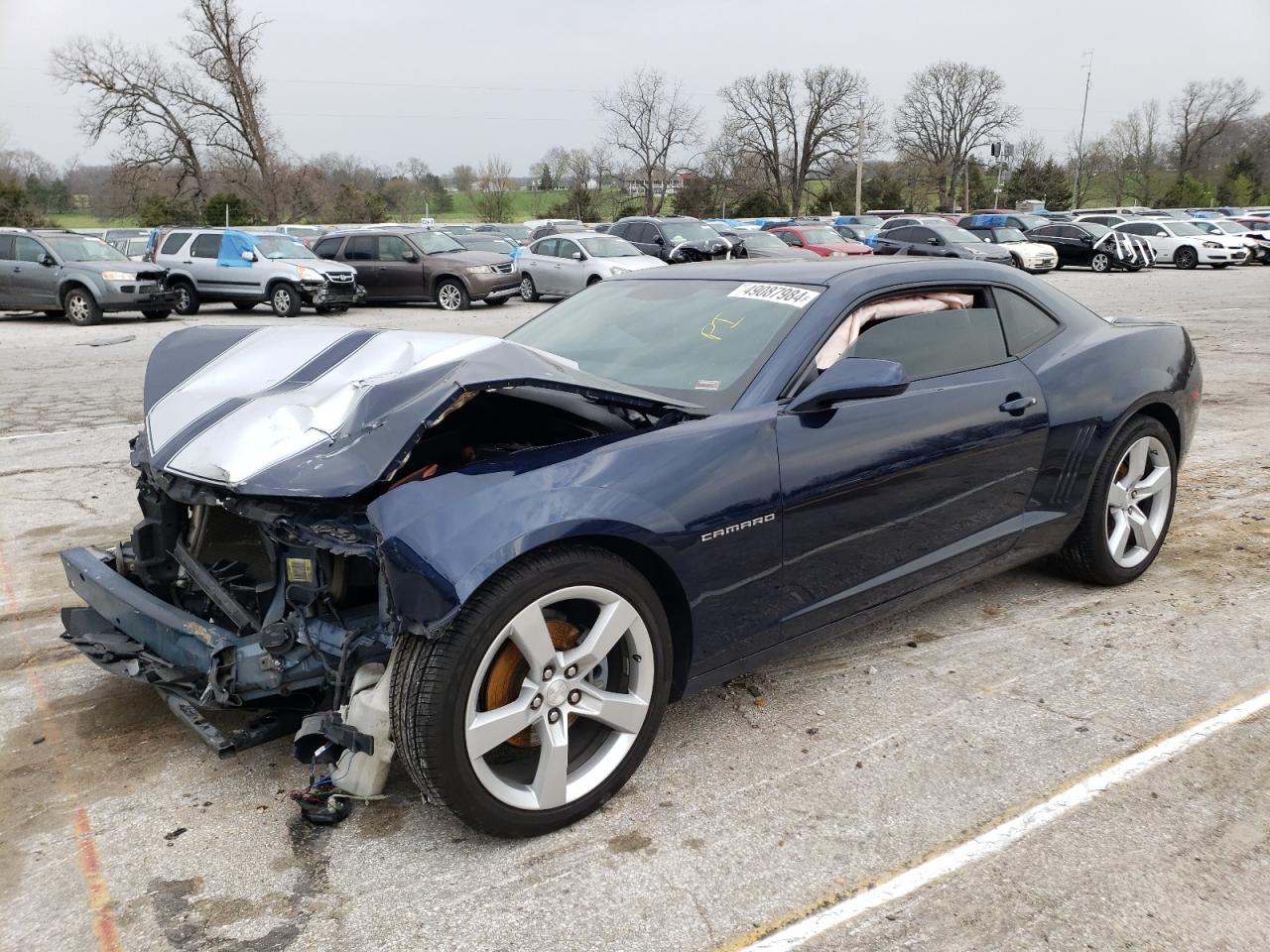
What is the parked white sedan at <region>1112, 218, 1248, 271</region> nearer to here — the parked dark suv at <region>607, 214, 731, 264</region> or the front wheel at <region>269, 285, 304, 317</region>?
the parked dark suv at <region>607, 214, 731, 264</region>

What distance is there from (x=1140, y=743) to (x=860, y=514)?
1152mm

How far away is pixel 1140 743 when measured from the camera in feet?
10.5

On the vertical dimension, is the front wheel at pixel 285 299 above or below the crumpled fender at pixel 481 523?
below

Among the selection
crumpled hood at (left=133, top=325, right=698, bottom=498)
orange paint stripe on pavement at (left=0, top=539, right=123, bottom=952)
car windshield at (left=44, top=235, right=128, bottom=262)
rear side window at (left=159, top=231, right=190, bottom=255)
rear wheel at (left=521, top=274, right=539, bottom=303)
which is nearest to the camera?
orange paint stripe on pavement at (left=0, top=539, right=123, bottom=952)

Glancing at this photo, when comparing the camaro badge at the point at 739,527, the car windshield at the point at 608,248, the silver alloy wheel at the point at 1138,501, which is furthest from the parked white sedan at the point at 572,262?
the camaro badge at the point at 739,527

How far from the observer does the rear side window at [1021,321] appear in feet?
13.3

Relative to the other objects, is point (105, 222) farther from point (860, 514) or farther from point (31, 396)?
point (860, 514)

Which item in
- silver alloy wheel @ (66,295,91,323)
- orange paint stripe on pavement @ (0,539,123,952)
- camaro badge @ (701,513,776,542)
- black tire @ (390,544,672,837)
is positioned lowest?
orange paint stripe on pavement @ (0,539,123,952)

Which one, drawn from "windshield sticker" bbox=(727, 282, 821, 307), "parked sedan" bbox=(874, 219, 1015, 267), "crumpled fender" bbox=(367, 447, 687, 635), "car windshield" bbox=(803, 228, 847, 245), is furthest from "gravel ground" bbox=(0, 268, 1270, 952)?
"car windshield" bbox=(803, 228, 847, 245)

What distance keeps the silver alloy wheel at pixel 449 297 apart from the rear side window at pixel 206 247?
169 inches

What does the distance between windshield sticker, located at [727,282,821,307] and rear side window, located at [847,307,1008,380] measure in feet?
0.78

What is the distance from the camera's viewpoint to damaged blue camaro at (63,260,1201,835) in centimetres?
257

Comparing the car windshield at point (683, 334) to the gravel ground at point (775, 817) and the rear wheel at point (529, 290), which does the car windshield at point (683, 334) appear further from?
the rear wheel at point (529, 290)

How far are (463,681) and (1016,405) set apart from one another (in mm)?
2492
